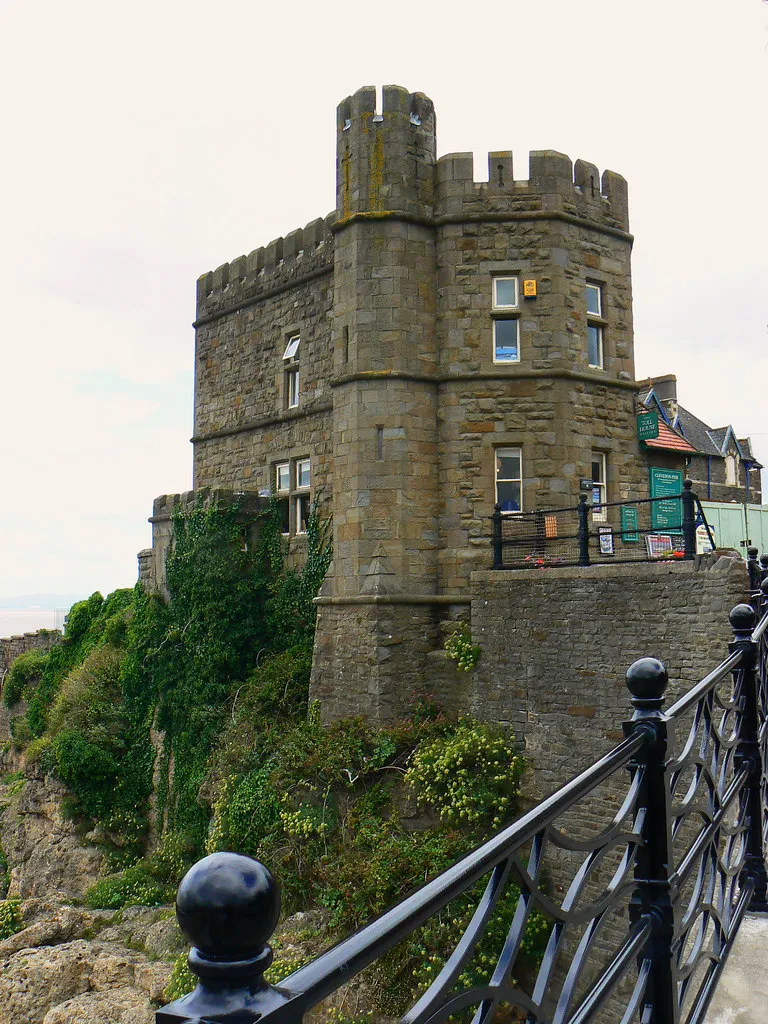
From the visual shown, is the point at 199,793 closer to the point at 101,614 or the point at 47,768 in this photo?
the point at 47,768

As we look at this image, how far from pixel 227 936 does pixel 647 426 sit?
17858 mm

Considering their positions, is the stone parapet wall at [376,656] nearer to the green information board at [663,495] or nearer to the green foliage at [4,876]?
the green information board at [663,495]

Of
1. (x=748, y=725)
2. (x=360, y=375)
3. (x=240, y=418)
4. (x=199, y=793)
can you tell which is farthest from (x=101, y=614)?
(x=748, y=725)

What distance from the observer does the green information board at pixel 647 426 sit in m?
17.8

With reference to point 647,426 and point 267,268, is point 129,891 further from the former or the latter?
point 267,268

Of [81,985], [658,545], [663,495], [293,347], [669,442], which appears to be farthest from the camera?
[293,347]

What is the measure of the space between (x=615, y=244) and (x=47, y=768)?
686 inches

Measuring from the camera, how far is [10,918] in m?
18.3

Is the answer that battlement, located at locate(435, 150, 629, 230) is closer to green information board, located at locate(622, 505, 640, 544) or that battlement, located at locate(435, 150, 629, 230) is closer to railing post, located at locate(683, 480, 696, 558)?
green information board, located at locate(622, 505, 640, 544)

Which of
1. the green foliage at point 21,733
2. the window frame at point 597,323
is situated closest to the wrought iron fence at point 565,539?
the window frame at point 597,323

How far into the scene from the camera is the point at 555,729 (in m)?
13.8

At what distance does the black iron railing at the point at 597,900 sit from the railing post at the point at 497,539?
9.68 m

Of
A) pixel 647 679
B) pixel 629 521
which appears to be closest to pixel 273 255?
pixel 629 521

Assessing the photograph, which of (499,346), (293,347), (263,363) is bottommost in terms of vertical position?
(499,346)
